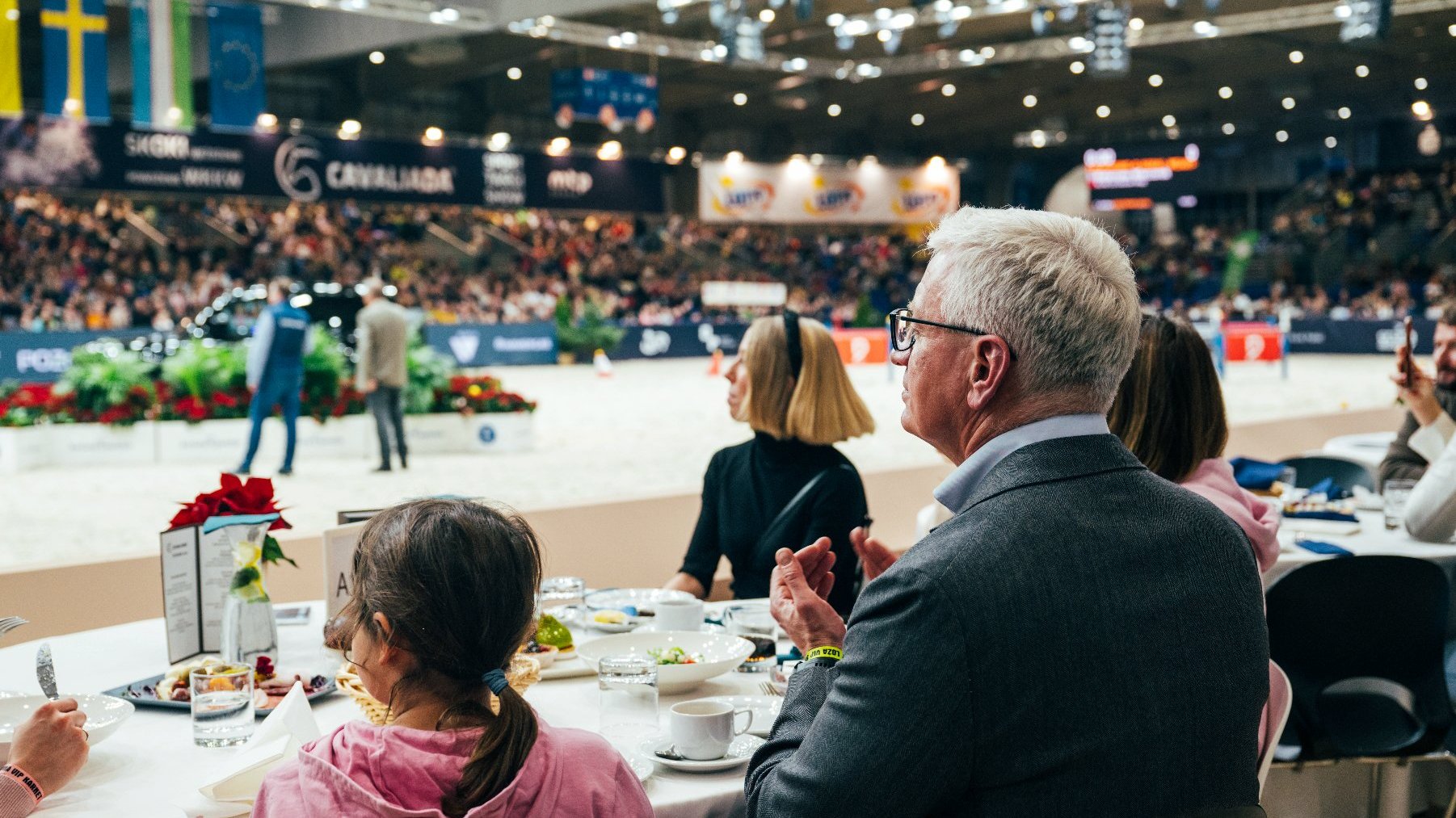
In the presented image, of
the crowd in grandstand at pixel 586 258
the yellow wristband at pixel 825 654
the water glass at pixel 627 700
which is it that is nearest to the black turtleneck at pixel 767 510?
the water glass at pixel 627 700

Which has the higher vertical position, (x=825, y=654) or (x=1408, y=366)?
(x=1408, y=366)

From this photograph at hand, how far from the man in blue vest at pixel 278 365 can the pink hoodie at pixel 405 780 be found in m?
9.01

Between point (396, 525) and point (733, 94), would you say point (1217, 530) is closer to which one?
point (396, 525)

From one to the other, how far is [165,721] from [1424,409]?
12.6ft

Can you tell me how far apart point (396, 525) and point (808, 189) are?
98.6ft

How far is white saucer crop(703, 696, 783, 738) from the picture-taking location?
6.28 ft

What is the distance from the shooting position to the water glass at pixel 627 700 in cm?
187

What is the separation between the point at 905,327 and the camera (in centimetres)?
148

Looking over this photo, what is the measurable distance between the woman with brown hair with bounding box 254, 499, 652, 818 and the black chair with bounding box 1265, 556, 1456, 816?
2.13m

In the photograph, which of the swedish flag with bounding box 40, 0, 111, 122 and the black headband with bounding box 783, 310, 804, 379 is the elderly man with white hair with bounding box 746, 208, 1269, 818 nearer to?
the black headband with bounding box 783, 310, 804, 379

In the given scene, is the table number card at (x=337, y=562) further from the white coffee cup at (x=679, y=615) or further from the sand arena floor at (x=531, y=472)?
the sand arena floor at (x=531, y=472)

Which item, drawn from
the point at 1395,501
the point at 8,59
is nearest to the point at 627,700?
the point at 1395,501

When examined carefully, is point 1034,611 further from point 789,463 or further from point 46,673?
point 789,463

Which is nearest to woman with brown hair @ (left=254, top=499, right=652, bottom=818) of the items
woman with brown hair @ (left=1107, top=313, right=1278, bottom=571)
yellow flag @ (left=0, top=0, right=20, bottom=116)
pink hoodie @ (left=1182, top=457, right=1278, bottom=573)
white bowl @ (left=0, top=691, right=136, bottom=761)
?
white bowl @ (left=0, top=691, right=136, bottom=761)
